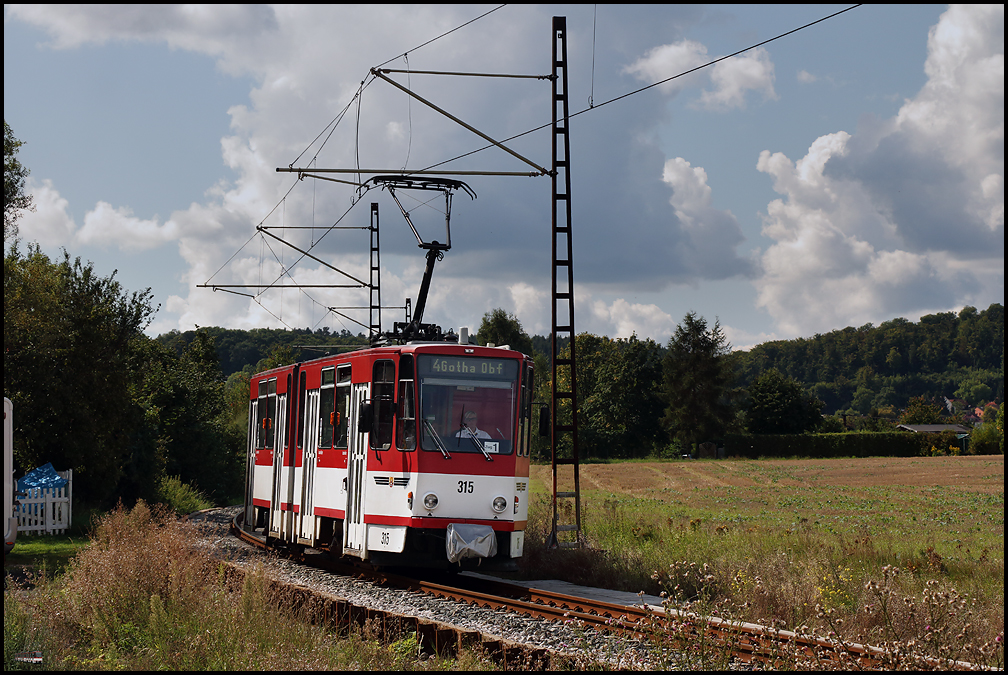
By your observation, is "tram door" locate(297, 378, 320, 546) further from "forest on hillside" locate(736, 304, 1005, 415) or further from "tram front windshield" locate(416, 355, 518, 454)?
"forest on hillside" locate(736, 304, 1005, 415)

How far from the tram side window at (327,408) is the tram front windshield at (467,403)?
2.66 metres

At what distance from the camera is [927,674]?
6.43 meters

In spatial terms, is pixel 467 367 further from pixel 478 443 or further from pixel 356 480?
pixel 356 480

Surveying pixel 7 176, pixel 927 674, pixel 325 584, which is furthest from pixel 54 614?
pixel 7 176

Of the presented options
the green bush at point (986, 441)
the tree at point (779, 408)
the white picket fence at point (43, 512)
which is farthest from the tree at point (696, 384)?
the white picket fence at point (43, 512)

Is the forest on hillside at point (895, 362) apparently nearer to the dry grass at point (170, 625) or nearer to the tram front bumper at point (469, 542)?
the tram front bumper at point (469, 542)

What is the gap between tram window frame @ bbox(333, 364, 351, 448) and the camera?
1482 cm

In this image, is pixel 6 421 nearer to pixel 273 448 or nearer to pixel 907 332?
pixel 273 448

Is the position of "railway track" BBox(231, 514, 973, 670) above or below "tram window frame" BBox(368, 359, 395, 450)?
below

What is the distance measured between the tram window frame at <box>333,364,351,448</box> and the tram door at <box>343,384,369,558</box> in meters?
0.20

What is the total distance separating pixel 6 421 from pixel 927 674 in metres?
9.77

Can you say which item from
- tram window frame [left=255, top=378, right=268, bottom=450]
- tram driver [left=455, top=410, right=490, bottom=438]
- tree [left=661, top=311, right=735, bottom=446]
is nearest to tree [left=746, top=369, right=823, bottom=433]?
tree [left=661, top=311, right=735, bottom=446]

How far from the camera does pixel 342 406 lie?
15.1 meters

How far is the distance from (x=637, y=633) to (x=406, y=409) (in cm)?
621
